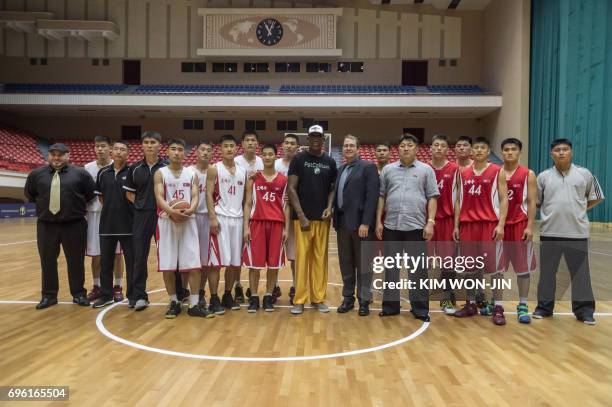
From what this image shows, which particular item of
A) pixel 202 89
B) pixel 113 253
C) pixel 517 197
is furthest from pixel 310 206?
pixel 202 89

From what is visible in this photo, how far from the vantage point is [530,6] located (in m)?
16.4

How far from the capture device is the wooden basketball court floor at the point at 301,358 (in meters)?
2.60

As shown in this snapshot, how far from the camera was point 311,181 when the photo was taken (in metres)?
4.48

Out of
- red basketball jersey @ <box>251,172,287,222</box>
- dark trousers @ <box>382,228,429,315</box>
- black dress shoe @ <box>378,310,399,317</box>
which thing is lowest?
black dress shoe @ <box>378,310,399,317</box>

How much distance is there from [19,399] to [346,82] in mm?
21126

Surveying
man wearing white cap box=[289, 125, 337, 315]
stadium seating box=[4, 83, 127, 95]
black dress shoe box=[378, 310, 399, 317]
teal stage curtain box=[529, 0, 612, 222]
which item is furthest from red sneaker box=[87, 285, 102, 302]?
stadium seating box=[4, 83, 127, 95]

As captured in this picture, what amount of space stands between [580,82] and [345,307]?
42.2 ft

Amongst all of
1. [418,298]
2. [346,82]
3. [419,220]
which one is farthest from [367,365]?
[346,82]

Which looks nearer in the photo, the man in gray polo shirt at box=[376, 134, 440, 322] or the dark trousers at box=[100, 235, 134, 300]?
the man in gray polo shirt at box=[376, 134, 440, 322]

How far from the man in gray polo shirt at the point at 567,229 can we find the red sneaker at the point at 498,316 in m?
0.48

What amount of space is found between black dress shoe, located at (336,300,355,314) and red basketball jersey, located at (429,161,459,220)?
4.27 feet

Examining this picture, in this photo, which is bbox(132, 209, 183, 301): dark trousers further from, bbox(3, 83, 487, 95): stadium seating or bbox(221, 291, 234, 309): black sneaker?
bbox(3, 83, 487, 95): stadium seating

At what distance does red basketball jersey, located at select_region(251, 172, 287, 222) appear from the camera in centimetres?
459

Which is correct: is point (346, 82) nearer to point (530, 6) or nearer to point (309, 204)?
point (530, 6)
